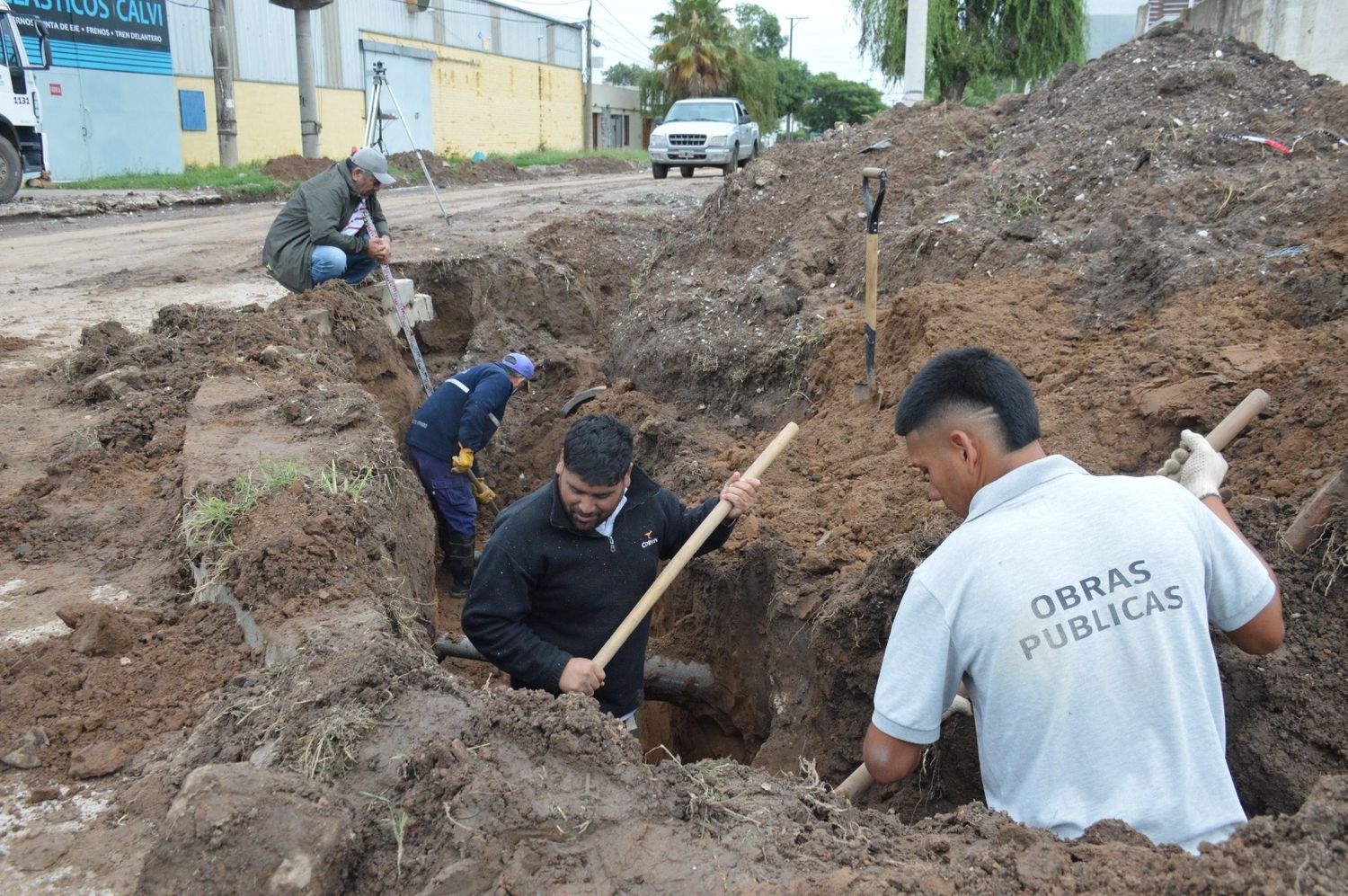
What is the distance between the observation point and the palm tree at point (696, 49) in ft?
141

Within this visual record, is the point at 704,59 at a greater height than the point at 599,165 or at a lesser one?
greater

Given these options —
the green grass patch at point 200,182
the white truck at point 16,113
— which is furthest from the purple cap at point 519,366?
the green grass patch at point 200,182

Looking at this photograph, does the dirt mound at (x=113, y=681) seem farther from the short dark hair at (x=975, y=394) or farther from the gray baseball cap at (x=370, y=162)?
the gray baseball cap at (x=370, y=162)

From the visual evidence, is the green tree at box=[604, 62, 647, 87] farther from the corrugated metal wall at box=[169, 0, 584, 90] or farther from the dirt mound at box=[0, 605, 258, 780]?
the dirt mound at box=[0, 605, 258, 780]

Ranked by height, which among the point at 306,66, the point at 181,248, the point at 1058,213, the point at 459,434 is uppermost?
the point at 306,66

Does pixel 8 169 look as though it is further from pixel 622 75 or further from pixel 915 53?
pixel 622 75

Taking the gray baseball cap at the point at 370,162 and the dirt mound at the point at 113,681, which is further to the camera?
the gray baseball cap at the point at 370,162

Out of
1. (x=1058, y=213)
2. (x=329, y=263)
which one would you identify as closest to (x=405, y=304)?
(x=329, y=263)

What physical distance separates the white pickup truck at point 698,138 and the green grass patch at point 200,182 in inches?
332

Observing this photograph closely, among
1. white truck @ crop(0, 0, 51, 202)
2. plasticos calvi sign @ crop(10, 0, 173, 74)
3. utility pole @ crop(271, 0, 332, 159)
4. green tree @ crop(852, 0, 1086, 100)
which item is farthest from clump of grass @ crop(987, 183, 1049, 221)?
plasticos calvi sign @ crop(10, 0, 173, 74)

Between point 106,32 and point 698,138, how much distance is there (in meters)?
14.4

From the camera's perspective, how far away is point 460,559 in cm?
732

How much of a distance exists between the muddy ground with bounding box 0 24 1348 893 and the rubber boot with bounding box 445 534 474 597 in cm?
32

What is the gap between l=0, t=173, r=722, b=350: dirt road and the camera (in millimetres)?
8812
